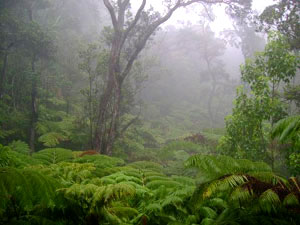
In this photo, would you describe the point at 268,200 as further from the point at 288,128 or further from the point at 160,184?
the point at 160,184

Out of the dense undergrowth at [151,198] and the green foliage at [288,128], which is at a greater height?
the green foliage at [288,128]

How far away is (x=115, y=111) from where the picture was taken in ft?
26.3

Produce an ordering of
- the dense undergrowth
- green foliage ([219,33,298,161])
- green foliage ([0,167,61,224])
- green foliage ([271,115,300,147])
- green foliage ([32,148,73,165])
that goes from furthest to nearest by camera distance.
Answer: green foliage ([219,33,298,161]) → green foliage ([32,148,73,165]) → green foliage ([271,115,300,147]) → the dense undergrowth → green foliage ([0,167,61,224])

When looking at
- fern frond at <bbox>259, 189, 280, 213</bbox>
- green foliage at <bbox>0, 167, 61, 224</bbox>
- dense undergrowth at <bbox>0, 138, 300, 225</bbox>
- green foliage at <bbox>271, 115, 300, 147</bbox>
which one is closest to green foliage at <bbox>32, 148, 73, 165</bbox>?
dense undergrowth at <bbox>0, 138, 300, 225</bbox>

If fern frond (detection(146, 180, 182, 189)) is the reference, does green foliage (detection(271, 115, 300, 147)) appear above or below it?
above

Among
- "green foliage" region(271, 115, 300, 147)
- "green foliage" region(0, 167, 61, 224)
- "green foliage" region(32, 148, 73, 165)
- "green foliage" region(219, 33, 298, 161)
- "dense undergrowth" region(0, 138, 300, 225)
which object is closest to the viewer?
"green foliage" region(0, 167, 61, 224)

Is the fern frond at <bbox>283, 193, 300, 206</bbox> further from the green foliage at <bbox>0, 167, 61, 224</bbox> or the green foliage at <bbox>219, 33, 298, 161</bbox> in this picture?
the green foliage at <bbox>219, 33, 298, 161</bbox>

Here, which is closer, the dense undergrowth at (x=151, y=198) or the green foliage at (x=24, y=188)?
the green foliage at (x=24, y=188)

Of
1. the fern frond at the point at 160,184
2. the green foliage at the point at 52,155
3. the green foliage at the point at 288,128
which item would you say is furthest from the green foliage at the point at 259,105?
the green foliage at the point at 52,155

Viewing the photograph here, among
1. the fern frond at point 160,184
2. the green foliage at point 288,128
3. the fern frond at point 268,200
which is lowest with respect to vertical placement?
the fern frond at point 160,184

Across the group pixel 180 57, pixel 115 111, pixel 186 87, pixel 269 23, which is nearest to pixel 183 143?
pixel 115 111

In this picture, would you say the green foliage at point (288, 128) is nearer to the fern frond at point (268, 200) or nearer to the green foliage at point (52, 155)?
the fern frond at point (268, 200)

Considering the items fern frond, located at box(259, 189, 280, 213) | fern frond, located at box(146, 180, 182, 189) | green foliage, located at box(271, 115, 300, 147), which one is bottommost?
fern frond, located at box(146, 180, 182, 189)

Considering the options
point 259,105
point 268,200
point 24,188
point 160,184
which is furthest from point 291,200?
point 259,105
